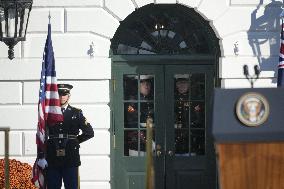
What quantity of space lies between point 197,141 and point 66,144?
8.11 feet

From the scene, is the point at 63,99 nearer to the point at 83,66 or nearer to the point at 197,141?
the point at 83,66

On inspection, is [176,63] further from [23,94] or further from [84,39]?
[23,94]

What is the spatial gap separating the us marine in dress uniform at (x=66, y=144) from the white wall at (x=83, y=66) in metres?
0.73

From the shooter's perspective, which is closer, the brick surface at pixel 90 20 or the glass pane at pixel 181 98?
the brick surface at pixel 90 20

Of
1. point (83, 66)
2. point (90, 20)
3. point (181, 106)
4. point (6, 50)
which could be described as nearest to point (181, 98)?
point (181, 106)

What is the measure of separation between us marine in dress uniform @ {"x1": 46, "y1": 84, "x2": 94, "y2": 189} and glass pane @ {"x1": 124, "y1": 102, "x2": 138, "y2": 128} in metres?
1.19

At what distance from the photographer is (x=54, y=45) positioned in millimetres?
9141

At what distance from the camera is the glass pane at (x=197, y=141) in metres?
9.59

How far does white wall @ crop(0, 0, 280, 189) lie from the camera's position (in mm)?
9133

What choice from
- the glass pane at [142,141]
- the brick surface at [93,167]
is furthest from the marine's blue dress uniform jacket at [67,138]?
the glass pane at [142,141]

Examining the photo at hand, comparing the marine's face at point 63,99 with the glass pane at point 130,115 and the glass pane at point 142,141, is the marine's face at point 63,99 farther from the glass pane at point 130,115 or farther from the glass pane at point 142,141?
the glass pane at point 142,141

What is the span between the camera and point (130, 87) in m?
9.51

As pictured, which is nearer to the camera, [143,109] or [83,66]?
[83,66]

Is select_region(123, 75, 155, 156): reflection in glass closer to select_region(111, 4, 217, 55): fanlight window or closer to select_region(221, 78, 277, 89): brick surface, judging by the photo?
select_region(111, 4, 217, 55): fanlight window
